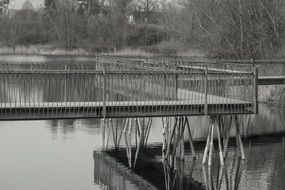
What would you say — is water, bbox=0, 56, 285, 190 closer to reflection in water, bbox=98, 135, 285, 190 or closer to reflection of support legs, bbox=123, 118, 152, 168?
reflection in water, bbox=98, 135, 285, 190

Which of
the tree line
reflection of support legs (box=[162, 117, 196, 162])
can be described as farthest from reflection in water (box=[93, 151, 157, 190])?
the tree line

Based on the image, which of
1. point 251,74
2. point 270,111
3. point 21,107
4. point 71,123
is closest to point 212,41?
point 270,111

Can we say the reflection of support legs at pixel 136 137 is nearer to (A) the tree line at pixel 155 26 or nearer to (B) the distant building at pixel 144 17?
(A) the tree line at pixel 155 26

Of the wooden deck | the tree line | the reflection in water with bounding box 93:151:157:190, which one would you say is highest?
the tree line

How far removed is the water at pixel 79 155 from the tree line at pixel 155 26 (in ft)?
38.0

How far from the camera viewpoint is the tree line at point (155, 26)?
48.7m

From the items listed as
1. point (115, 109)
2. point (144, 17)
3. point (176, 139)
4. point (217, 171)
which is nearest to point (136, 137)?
point (176, 139)

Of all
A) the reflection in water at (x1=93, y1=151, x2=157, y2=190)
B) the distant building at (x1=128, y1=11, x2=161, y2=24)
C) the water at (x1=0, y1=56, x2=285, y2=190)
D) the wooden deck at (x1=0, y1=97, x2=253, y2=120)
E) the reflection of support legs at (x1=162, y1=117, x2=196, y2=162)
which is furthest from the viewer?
the distant building at (x1=128, y1=11, x2=161, y2=24)

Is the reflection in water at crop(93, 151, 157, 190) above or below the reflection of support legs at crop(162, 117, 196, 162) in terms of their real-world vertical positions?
below

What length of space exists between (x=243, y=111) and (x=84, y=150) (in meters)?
8.15

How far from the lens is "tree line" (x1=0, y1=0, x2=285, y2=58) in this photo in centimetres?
4869

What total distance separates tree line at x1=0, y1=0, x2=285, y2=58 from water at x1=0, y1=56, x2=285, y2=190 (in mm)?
11580

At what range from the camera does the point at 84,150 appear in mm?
28328

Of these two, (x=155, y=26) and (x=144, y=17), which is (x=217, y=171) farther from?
(x=144, y=17)
